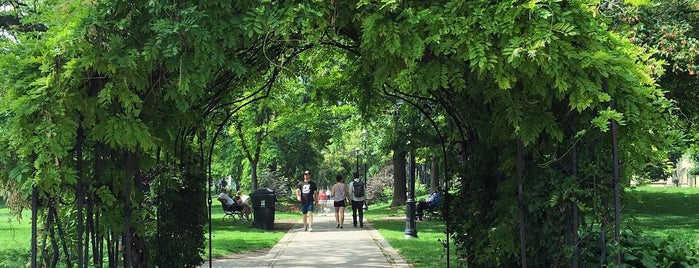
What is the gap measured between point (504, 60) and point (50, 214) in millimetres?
3452

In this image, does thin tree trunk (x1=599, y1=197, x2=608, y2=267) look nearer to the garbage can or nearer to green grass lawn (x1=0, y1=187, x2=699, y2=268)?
green grass lawn (x1=0, y1=187, x2=699, y2=268)

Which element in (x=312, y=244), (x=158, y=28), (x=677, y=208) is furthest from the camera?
(x=677, y=208)

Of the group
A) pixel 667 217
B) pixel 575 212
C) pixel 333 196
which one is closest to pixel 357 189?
pixel 333 196

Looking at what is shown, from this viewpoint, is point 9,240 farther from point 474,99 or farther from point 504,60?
point 504,60

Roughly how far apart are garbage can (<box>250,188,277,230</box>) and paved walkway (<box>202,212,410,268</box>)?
1399 millimetres

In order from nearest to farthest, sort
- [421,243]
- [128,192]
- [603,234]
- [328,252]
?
[603,234], [128,192], [328,252], [421,243]

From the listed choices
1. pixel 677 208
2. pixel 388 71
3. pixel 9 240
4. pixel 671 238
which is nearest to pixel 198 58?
pixel 388 71

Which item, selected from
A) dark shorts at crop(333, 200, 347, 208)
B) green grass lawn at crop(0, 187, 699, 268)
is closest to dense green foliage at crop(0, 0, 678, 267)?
green grass lawn at crop(0, 187, 699, 268)

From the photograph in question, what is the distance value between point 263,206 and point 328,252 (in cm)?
595

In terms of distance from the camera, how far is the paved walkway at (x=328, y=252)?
35.2 feet

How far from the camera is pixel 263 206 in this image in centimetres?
1797

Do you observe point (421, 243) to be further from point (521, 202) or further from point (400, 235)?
point (521, 202)

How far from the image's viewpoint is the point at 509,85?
4.05 m

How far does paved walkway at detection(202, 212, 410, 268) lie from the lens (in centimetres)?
1073
